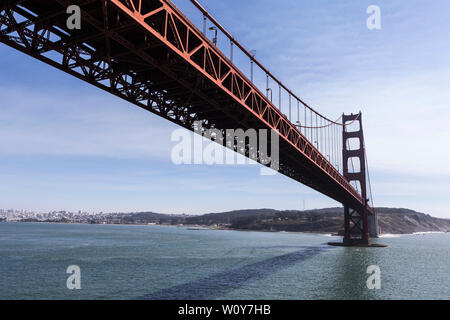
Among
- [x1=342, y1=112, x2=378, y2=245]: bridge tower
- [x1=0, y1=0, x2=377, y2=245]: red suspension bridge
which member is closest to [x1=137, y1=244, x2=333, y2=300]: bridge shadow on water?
[x1=0, y1=0, x2=377, y2=245]: red suspension bridge

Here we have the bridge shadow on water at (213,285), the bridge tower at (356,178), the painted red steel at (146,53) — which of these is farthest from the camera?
the bridge tower at (356,178)

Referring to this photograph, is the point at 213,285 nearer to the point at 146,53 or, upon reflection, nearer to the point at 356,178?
the point at 146,53

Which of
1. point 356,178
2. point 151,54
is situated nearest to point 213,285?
point 151,54

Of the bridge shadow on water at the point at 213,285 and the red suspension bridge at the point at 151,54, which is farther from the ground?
the red suspension bridge at the point at 151,54

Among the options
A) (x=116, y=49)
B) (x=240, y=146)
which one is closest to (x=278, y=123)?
(x=240, y=146)

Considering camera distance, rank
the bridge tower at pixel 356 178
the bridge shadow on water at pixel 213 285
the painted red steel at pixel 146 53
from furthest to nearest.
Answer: the bridge tower at pixel 356 178 → the bridge shadow on water at pixel 213 285 → the painted red steel at pixel 146 53

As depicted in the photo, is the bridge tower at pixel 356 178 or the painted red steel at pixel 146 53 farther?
the bridge tower at pixel 356 178

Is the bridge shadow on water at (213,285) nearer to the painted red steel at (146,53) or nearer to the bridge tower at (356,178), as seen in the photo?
the painted red steel at (146,53)

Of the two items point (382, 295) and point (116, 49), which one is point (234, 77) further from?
point (382, 295)

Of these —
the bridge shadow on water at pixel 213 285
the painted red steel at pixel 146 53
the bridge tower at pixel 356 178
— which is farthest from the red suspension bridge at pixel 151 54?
the bridge tower at pixel 356 178
